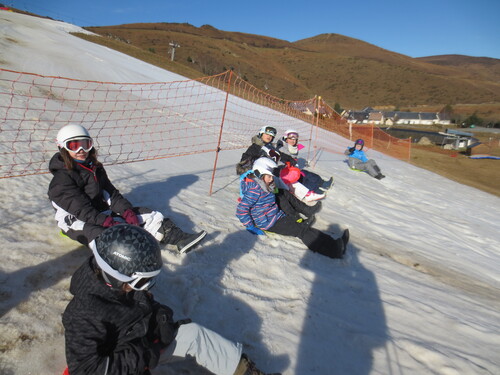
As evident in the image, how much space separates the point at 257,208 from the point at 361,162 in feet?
22.6

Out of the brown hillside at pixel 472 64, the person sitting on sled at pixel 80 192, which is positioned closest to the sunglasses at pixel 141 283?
the person sitting on sled at pixel 80 192

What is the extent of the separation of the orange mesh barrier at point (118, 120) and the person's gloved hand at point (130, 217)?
7.75 ft

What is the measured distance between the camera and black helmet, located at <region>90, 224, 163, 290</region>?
198 cm

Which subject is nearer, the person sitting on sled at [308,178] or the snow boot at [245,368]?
the snow boot at [245,368]

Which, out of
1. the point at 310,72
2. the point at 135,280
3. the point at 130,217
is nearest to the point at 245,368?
the point at 135,280

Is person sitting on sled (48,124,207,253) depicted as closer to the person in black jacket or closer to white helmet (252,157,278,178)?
the person in black jacket

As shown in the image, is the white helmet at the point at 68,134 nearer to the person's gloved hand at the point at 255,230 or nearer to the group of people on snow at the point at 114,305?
the group of people on snow at the point at 114,305

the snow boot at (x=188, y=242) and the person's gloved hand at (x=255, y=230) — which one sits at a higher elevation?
the snow boot at (x=188, y=242)

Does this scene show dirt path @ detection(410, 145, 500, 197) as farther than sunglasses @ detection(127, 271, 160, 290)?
Yes

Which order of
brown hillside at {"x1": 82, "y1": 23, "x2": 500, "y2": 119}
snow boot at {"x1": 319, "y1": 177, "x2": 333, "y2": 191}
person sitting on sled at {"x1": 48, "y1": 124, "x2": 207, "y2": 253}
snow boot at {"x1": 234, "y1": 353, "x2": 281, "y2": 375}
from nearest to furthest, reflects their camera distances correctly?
snow boot at {"x1": 234, "y1": 353, "x2": 281, "y2": 375} < person sitting on sled at {"x1": 48, "y1": 124, "x2": 207, "y2": 253} < snow boot at {"x1": 319, "y1": 177, "x2": 333, "y2": 191} < brown hillside at {"x1": 82, "y1": 23, "x2": 500, "y2": 119}

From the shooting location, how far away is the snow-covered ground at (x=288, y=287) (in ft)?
9.07

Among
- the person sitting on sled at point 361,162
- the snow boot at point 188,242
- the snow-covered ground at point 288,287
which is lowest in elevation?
the snow-covered ground at point 288,287

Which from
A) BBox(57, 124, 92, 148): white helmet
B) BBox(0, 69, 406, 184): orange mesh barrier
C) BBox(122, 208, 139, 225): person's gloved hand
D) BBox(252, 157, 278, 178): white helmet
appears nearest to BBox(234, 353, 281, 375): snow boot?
BBox(122, 208, 139, 225): person's gloved hand

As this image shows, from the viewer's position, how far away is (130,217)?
361 cm
